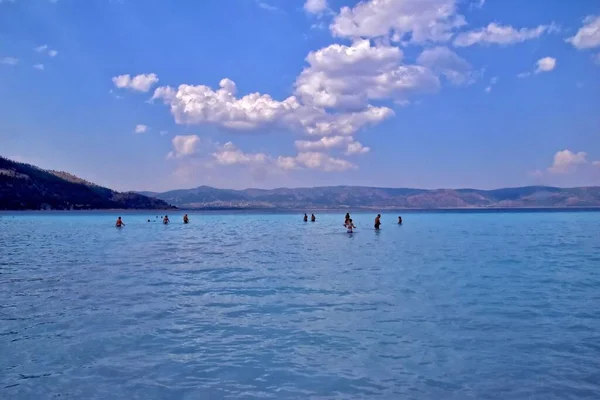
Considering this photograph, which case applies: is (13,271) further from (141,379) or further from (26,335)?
(141,379)

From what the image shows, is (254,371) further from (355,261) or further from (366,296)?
(355,261)

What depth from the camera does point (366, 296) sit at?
21.5 m

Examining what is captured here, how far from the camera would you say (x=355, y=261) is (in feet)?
117

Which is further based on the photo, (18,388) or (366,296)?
(366,296)

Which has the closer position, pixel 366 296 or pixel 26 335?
pixel 26 335

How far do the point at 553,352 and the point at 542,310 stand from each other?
5.86 m

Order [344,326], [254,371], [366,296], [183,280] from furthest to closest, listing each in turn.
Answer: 1. [183,280]
2. [366,296]
3. [344,326]
4. [254,371]

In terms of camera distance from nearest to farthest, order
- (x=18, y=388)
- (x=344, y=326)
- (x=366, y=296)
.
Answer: (x=18, y=388)
(x=344, y=326)
(x=366, y=296)

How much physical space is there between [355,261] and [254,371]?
24.4 m

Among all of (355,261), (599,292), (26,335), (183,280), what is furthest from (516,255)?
(26,335)

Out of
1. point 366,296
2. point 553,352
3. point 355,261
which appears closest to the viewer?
point 553,352

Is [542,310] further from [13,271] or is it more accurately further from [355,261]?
[13,271]

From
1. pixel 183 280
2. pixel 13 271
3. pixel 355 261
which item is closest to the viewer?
pixel 183 280

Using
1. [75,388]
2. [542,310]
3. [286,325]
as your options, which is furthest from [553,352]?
[75,388]
